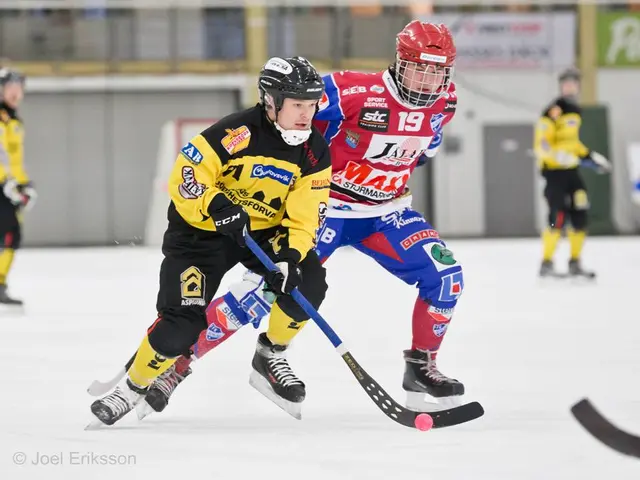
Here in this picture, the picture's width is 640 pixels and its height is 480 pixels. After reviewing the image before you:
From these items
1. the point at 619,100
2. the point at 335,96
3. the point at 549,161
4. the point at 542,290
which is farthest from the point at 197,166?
the point at 619,100

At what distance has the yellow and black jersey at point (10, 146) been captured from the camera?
6.98m

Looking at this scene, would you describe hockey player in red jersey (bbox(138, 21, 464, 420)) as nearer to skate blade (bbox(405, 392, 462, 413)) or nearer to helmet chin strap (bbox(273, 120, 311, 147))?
skate blade (bbox(405, 392, 462, 413))

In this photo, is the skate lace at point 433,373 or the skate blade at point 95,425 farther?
the skate lace at point 433,373

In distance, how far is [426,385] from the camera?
371 centimetres

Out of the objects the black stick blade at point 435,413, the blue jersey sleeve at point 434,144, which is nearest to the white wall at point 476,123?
the blue jersey sleeve at point 434,144

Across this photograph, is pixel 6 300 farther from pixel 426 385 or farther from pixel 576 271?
pixel 576 271

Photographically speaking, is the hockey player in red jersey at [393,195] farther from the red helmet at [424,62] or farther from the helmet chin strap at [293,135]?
the helmet chin strap at [293,135]

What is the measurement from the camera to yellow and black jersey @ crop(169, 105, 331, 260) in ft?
10.7

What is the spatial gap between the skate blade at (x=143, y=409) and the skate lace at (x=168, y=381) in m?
0.06

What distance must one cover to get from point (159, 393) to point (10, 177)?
394 cm

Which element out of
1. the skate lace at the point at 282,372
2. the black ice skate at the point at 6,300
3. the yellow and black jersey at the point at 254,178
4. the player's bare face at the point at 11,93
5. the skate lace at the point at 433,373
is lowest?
the black ice skate at the point at 6,300

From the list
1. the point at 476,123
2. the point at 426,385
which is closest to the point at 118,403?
the point at 426,385

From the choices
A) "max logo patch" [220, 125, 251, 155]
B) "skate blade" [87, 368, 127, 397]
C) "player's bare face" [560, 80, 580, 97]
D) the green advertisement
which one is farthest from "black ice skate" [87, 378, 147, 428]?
the green advertisement

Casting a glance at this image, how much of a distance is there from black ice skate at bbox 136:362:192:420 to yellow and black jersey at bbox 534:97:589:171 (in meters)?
5.55
